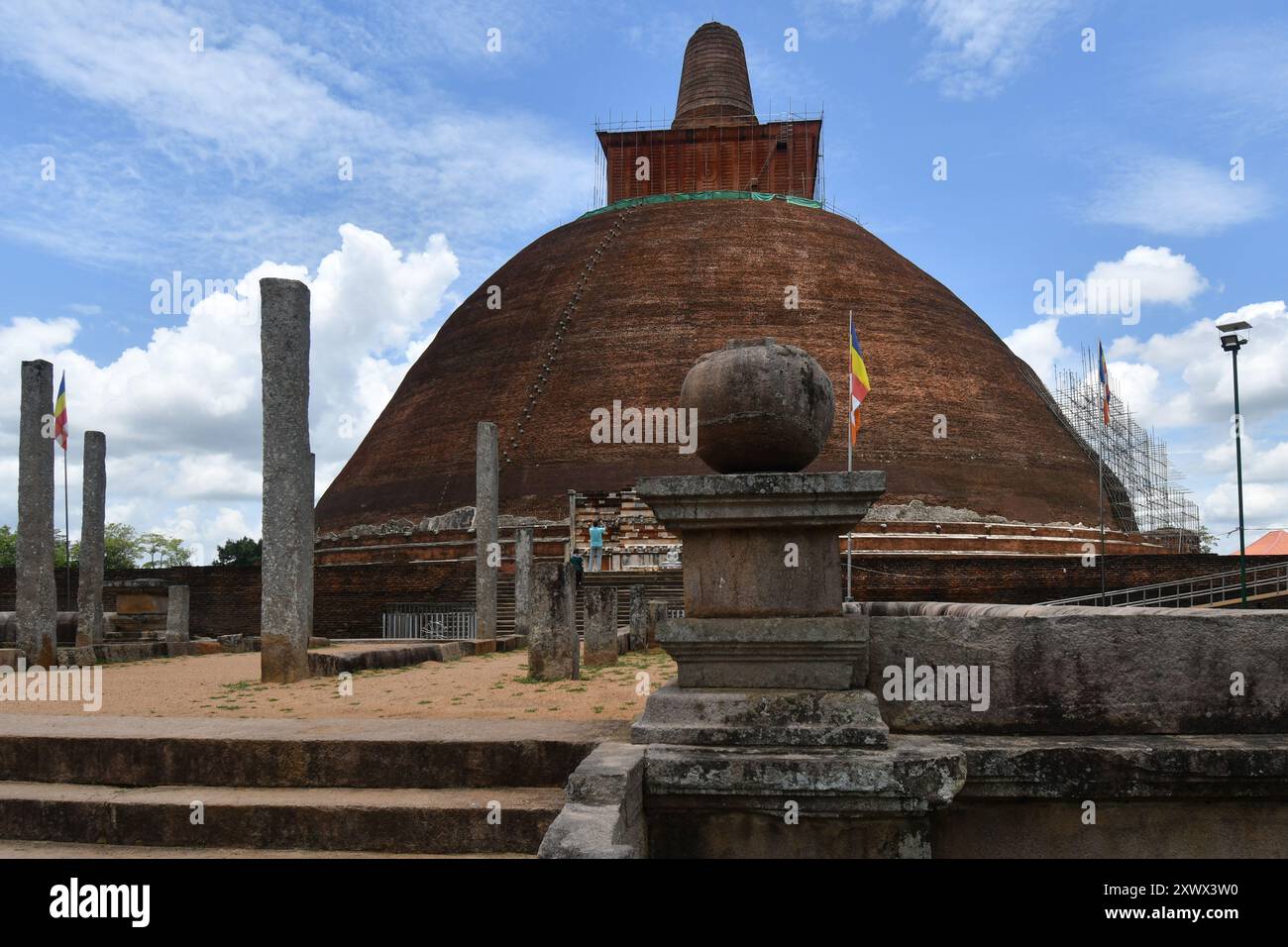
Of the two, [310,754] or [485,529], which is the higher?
[485,529]

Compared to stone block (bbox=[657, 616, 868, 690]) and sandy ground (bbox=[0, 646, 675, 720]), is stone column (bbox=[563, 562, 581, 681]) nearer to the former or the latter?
sandy ground (bbox=[0, 646, 675, 720])

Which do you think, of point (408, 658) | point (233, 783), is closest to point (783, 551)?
point (233, 783)

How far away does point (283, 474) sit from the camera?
9.41m

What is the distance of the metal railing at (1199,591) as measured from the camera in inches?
742

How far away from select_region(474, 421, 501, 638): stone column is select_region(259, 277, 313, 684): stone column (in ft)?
17.5

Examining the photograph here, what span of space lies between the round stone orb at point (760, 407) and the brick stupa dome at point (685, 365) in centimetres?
2221

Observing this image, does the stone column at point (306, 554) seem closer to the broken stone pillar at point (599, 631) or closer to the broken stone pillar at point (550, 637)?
the broken stone pillar at point (550, 637)

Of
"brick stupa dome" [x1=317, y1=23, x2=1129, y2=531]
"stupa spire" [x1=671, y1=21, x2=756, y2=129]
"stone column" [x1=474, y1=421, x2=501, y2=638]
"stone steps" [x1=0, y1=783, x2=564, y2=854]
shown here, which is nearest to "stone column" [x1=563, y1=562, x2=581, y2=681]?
"stone column" [x1=474, y1=421, x2=501, y2=638]

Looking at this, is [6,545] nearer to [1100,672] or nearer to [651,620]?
[651,620]

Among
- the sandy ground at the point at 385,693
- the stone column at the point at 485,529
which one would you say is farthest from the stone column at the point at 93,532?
the stone column at the point at 485,529

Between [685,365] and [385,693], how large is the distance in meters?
21.7

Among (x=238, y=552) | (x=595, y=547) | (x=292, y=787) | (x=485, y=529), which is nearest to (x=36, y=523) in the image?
(x=485, y=529)
